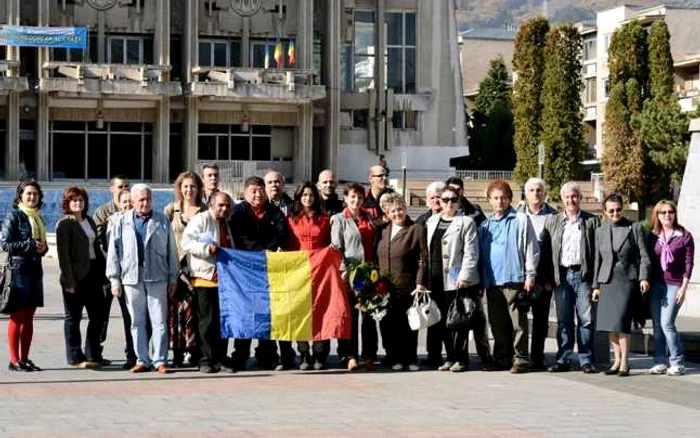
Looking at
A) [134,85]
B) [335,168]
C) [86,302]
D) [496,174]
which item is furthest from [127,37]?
[86,302]

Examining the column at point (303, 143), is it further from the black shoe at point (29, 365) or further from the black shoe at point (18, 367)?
the black shoe at point (18, 367)

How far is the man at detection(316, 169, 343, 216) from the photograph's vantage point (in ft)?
51.5

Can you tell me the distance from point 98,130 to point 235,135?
22.0 ft

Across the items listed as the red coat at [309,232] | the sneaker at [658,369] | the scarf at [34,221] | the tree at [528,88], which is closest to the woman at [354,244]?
the red coat at [309,232]

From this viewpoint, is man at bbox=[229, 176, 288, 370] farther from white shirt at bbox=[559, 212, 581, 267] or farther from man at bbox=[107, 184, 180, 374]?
white shirt at bbox=[559, 212, 581, 267]

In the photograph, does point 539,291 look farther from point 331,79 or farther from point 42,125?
point 331,79

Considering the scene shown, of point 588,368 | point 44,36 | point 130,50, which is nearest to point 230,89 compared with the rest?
point 130,50

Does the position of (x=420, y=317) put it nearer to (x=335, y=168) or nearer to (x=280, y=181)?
(x=280, y=181)

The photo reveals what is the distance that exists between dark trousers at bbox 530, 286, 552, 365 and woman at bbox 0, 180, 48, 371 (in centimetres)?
512

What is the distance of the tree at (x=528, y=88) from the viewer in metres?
63.4

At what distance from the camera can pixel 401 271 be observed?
15.3 m

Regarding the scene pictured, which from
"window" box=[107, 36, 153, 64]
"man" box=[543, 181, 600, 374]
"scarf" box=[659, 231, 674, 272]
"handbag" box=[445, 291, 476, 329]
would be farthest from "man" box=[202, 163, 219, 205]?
"window" box=[107, 36, 153, 64]

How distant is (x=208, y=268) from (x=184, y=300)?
45cm

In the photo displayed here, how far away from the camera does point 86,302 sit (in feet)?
50.5
